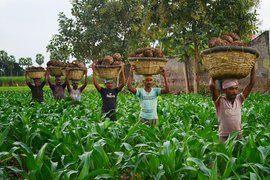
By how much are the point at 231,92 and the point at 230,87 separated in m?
0.10

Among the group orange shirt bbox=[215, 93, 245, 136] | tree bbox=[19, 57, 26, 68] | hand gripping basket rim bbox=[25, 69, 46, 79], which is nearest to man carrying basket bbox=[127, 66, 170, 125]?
orange shirt bbox=[215, 93, 245, 136]

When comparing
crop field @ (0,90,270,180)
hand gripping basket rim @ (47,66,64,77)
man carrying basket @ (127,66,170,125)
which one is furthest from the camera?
hand gripping basket rim @ (47,66,64,77)

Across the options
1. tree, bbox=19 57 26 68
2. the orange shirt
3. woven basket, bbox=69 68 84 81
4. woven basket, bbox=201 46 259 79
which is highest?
tree, bbox=19 57 26 68

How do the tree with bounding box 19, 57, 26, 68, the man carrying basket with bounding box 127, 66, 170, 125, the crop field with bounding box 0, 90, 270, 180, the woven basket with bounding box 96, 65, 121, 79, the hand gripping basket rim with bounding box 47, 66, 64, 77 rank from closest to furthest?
the crop field with bounding box 0, 90, 270, 180 → the man carrying basket with bounding box 127, 66, 170, 125 → the woven basket with bounding box 96, 65, 121, 79 → the hand gripping basket rim with bounding box 47, 66, 64, 77 → the tree with bounding box 19, 57, 26, 68

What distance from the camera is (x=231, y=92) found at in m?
4.07

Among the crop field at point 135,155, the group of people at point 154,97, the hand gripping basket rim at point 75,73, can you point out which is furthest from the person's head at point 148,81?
the hand gripping basket rim at point 75,73

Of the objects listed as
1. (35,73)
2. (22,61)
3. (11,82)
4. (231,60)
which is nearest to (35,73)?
(35,73)

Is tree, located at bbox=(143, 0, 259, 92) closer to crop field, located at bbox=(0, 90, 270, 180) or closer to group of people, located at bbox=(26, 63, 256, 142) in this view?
group of people, located at bbox=(26, 63, 256, 142)

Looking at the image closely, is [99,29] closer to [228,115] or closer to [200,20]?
[200,20]

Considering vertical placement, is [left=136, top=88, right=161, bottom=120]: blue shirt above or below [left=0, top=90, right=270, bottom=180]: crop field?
above

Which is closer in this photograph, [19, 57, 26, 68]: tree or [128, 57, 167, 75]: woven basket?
[128, 57, 167, 75]: woven basket

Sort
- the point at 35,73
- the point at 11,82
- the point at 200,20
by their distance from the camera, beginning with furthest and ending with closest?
the point at 11,82 → the point at 200,20 → the point at 35,73

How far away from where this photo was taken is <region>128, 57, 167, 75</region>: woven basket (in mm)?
5450

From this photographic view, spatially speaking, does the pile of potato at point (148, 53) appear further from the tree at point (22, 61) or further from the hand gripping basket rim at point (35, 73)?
the tree at point (22, 61)
